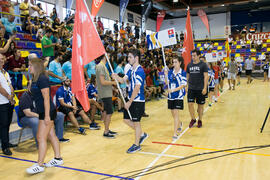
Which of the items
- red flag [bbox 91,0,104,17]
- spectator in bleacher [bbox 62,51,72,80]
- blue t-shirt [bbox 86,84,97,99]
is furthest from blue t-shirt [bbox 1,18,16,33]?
blue t-shirt [bbox 86,84,97,99]

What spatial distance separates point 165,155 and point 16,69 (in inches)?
163

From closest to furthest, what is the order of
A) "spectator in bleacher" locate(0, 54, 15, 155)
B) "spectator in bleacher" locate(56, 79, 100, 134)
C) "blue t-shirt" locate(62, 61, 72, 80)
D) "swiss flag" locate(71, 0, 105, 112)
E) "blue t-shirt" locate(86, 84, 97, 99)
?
"swiss flag" locate(71, 0, 105, 112) < "spectator in bleacher" locate(0, 54, 15, 155) < "spectator in bleacher" locate(56, 79, 100, 134) < "blue t-shirt" locate(62, 61, 72, 80) < "blue t-shirt" locate(86, 84, 97, 99)

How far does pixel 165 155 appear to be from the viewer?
3.83 meters

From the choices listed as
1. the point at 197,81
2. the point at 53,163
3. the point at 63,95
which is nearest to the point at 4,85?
the point at 63,95

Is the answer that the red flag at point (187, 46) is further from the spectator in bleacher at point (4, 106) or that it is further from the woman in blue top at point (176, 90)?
the spectator in bleacher at point (4, 106)

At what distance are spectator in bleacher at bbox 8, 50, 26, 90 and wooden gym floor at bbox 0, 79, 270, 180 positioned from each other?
165 cm

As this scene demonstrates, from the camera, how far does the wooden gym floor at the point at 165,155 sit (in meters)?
3.17

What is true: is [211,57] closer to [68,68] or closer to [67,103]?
[68,68]

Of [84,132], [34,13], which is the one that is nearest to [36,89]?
[84,132]

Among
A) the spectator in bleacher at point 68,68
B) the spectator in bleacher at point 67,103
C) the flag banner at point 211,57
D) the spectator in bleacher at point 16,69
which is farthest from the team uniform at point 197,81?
the spectator in bleacher at point 16,69

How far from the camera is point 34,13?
29.4ft

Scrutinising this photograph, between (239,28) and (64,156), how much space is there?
26.5 meters

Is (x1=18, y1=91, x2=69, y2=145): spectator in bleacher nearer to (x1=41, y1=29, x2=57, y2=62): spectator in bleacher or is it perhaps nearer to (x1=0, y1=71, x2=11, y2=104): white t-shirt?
(x1=0, y1=71, x2=11, y2=104): white t-shirt

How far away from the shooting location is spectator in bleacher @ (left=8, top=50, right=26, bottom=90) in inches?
223
